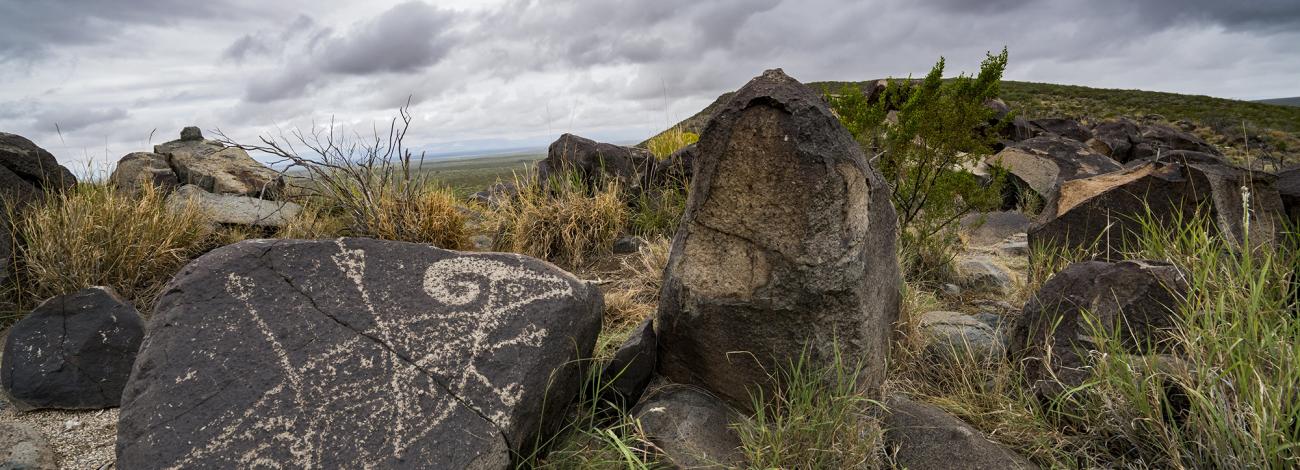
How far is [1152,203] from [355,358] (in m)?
4.74

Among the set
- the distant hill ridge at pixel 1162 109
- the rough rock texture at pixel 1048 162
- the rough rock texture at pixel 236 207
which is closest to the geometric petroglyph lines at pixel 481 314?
the rough rock texture at pixel 236 207

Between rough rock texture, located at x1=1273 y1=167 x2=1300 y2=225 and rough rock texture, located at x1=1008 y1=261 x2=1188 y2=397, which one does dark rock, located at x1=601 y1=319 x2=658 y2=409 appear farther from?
rough rock texture, located at x1=1273 y1=167 x2=1300 y2=225

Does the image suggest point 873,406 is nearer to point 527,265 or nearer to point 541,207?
point 527,265

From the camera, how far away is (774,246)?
2740mm

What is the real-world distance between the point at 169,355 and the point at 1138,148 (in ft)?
45.9

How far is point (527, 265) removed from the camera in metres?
2.93

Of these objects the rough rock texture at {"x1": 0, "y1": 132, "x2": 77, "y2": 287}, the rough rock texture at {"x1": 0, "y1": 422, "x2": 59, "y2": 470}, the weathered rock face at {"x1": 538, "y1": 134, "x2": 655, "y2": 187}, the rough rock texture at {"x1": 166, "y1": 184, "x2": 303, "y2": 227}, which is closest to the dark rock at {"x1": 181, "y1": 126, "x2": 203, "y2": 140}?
the rough rock texture at {"x1": 166, "y1": 184, "x2": 303, "y2": 227}

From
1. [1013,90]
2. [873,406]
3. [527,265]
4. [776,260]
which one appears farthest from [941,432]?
[1013,90]

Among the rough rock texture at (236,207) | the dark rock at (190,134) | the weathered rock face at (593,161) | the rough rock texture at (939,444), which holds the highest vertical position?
the dark rock at (190,134)

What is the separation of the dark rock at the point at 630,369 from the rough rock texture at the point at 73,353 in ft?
8.54

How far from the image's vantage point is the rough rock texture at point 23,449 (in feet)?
9.40

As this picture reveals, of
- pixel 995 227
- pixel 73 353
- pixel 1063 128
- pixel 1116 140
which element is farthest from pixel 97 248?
pixel 1063 128

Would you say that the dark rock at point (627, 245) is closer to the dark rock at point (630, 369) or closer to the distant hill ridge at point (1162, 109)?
the dark rock at point (630, 369)

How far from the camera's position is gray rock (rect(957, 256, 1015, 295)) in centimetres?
498
